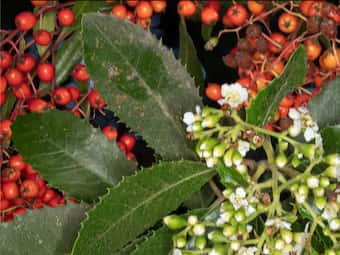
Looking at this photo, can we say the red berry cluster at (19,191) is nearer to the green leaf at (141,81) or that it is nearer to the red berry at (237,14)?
the green leaf at (141,81)

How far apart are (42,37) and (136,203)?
1.34 ft

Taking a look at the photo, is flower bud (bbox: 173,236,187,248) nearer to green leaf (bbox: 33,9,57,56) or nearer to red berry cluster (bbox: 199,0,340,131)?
red berry cluster (bbox: 199,0,340,131)

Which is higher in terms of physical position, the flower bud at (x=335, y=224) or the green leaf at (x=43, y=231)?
the flower bud at (x=335, y=224)

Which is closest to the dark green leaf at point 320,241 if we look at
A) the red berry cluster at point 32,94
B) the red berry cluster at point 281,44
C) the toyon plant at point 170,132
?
the toyon plant at point 170,132

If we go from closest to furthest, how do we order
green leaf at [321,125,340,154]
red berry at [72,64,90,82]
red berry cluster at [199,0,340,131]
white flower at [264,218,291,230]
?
white flower at [264,218,291,230] < green leaf at [321,125,340,154] < red berry cluster at [199,0,340,131] < red berry at [72,64,90,82]

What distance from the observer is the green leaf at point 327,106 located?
36.7 inches

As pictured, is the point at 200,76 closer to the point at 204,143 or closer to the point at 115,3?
the point at 115,3

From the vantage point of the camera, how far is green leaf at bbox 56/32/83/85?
117 centimetres

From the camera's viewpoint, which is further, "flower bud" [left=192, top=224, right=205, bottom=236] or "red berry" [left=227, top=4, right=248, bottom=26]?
"red berry" [left=227, top=4, right=248, bottom=26]

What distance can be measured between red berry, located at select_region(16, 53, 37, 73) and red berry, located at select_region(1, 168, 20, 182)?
Result: 0.16 metres

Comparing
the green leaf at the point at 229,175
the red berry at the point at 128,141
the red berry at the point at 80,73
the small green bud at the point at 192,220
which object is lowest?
the red berry at the point at 128,141

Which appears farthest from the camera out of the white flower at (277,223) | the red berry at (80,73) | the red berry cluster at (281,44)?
the red berry at (80,73)

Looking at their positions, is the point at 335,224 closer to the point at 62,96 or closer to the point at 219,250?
the point at 219,250

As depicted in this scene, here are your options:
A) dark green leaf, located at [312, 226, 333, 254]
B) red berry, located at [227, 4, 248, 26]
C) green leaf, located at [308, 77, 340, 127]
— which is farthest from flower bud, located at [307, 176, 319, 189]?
red berry, located at [227, 4, 248, 26]
